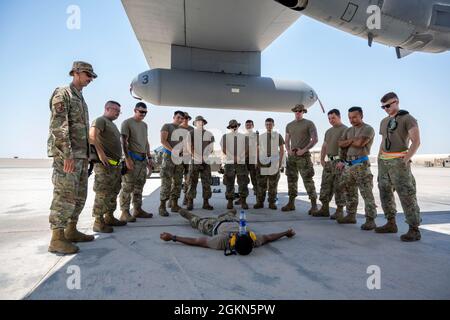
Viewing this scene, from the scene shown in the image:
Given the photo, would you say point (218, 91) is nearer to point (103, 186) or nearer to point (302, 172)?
point (302, 172)

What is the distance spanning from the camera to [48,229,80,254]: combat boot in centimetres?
268

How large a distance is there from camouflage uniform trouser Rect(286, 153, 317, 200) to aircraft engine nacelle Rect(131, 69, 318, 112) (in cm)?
223

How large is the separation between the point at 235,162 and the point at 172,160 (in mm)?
1417

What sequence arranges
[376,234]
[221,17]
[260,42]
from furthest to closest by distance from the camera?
[260,42] < [221,17] < [376,234]

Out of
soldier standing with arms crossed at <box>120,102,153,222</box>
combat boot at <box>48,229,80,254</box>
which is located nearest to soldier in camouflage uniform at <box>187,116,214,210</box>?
soldier standing with arms crossed at <box>120,102,153,222</box>

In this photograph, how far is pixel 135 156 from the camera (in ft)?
14.9

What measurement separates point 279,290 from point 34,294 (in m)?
1.73

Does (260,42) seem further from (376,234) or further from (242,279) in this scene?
(242,279)

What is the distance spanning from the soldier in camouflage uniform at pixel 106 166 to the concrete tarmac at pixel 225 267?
287 millimetres

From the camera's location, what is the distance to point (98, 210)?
3.64 meters

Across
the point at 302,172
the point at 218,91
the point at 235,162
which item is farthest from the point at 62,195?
the point at 218,91

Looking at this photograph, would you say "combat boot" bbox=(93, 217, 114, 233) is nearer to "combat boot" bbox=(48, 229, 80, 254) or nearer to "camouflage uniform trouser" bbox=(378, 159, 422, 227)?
"combat boot" bbox=(48, 229, 80, 254)

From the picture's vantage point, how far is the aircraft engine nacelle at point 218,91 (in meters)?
6.32
